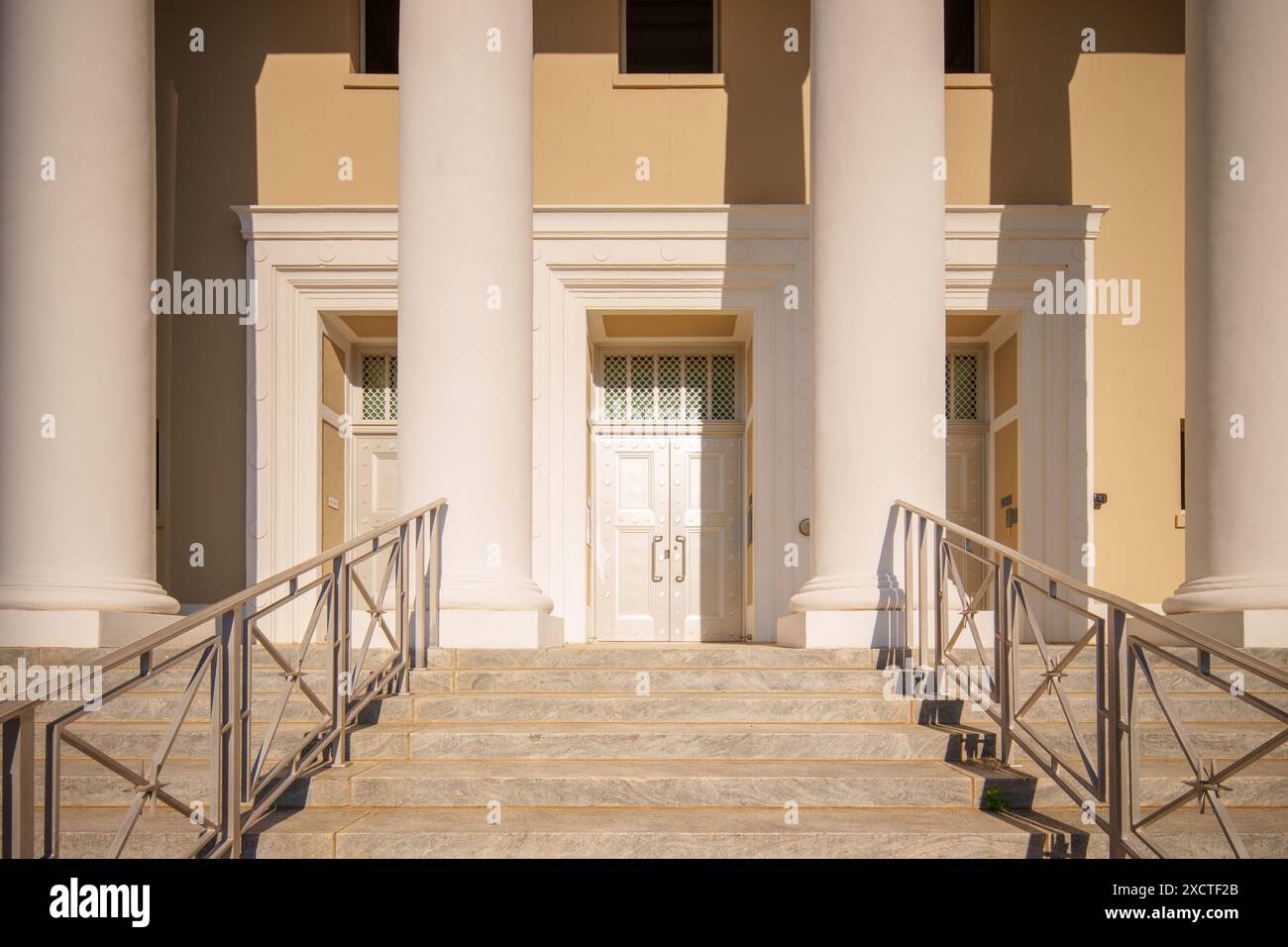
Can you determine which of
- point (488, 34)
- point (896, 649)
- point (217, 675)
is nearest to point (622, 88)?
point (488, 34)

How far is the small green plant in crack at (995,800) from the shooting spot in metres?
5.06

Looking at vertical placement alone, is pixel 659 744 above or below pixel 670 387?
below

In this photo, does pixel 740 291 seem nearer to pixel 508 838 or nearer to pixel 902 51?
pixel 902 51

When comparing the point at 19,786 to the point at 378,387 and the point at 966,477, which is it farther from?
the point at 966,477

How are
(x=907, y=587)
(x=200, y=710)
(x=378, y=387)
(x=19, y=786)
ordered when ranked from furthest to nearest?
(x=378, y=387) → (x=907, y=587) → (x=200, y=710) → (x=19, y=786)

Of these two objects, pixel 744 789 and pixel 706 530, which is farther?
pixel 706 530

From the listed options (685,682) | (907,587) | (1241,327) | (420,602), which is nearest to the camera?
(685,682)

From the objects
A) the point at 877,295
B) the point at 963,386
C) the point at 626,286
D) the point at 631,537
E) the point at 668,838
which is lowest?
the point at 668,838

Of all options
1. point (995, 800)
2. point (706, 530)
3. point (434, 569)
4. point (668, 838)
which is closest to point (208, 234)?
point (434, 569)

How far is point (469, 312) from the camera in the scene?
25.3 feet

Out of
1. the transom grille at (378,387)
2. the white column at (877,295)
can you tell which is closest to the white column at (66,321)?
the transom grille at (378,387)

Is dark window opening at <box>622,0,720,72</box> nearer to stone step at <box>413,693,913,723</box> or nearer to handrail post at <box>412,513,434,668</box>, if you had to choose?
handrail post at <box>412,513,434,668</box>

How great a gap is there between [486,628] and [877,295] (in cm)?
331

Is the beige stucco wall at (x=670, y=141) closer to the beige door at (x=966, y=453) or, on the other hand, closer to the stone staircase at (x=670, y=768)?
the beige door at (x=966, y=453)
